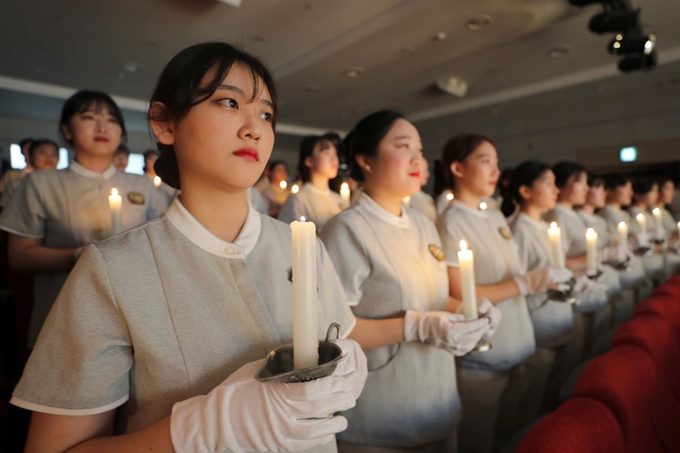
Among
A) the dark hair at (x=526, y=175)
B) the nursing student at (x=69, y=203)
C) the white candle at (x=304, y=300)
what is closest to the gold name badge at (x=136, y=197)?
the nursing student at (x=69, y=203)

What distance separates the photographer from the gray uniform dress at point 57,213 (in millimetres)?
1539

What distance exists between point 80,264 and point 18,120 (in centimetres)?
974

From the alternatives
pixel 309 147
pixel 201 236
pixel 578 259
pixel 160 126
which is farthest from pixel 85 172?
pixel 578 259

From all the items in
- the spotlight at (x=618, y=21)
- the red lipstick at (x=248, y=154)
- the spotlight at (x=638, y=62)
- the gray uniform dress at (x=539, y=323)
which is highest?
the spotlight at (x=618, y=21)

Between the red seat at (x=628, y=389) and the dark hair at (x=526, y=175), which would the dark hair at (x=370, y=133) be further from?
the dark hair at (x=526, y=175)

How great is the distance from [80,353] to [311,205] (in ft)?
7.79

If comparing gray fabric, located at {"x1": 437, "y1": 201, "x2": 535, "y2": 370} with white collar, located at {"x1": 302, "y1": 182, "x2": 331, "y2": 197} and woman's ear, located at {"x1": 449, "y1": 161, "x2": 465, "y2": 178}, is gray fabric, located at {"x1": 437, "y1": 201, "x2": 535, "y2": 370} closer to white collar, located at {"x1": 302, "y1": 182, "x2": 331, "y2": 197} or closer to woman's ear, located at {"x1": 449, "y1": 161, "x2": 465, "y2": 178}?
woman's ear, located at {"x1": 449, "y1": 161, "x2": 465, "y2": 178}

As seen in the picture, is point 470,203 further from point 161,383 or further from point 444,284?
point 161,383

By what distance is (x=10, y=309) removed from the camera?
2.24 m

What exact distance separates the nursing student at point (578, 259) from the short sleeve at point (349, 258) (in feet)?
6.15

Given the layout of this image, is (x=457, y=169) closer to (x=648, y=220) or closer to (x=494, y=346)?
(x=494, y=346)

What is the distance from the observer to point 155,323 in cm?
62

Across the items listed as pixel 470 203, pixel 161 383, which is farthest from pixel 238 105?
pixel 470 203

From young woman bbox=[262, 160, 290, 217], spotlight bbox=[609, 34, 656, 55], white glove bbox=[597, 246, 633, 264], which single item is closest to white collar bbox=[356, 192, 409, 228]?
white glove bbox=[597, 246, 633, 264]
